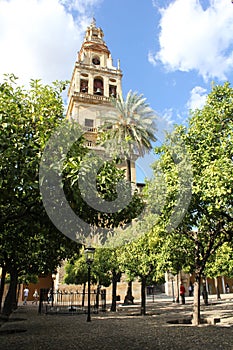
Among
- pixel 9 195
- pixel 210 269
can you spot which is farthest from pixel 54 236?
pixel 210 269

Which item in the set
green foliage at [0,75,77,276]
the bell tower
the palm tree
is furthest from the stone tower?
green foliage at [0,75,77,276]

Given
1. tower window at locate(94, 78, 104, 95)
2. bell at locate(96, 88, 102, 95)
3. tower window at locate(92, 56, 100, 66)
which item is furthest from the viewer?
tower window at locate(92, 56, 100, 66)

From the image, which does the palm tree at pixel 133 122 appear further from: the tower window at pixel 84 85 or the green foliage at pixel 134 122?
the tower window at pixel 84 85

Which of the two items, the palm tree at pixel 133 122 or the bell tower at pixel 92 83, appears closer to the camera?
the palm tree at pixel 133 122

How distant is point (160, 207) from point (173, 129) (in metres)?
3.38

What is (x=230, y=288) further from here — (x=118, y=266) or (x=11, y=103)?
(x=11, y=103)

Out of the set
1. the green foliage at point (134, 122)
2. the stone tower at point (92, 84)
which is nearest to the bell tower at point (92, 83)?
the stone tower at point (92, 84)

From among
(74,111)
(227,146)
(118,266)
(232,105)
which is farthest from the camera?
(74,111)

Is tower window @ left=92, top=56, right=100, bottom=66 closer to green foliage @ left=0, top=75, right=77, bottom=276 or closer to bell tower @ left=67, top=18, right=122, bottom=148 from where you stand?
bell tower @ left=67, top=18, right=122, bottom=148

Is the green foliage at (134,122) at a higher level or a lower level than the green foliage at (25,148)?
higher

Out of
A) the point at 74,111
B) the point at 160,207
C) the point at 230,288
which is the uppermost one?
the point at 74,111

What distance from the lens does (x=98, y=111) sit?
49.0 metres

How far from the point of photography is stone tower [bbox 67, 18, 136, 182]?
48188 mm

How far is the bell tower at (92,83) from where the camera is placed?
48.3 meters
